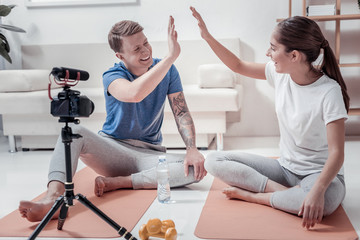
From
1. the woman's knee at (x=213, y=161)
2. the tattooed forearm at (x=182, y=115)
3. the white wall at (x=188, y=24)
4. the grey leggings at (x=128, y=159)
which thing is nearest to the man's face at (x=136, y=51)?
the tattooed forearm at (x=182, y=115)

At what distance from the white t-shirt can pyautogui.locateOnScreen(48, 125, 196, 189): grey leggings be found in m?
0.50

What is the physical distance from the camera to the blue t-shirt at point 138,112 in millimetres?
2074

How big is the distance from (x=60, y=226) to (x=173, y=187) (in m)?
0.66

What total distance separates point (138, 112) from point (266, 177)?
2.16ft

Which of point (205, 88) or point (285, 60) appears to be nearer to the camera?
point (285, 60)

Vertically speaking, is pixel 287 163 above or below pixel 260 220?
above

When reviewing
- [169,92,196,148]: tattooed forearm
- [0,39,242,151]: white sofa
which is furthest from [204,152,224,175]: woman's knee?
[0,39,242,151]: white sofa

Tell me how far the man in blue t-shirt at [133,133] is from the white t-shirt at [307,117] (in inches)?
17.1

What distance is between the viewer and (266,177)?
6.04 feet

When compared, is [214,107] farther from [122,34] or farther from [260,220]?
[260,220]

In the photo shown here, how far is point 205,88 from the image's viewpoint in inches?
129

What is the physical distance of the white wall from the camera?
3752mm

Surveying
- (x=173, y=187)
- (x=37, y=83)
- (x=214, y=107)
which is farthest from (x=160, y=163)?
(x=37, y=83)

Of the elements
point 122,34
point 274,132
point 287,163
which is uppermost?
point 122,34
